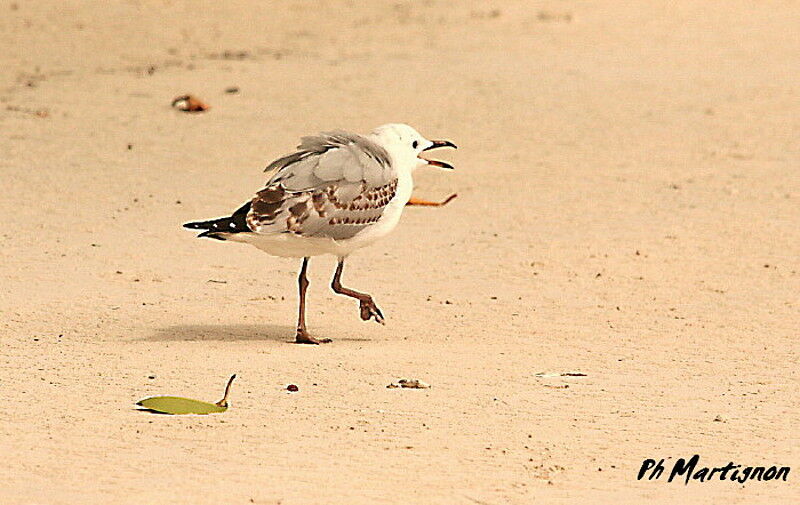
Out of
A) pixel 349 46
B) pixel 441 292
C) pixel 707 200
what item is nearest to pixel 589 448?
pixel 441 292

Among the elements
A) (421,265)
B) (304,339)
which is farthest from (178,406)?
(421,265)

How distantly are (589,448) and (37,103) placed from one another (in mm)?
9306

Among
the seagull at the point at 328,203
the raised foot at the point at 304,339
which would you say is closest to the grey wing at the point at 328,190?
the seagull at the point at 328,203

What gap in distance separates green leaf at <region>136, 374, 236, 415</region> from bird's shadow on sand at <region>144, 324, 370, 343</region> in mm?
1292

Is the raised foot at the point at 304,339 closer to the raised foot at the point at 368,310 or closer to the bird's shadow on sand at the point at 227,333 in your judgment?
the bird's shadow on sand at the point at 227,333

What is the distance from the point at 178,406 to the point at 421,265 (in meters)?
3.59

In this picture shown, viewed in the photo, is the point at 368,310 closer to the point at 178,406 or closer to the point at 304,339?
the point at 304,339

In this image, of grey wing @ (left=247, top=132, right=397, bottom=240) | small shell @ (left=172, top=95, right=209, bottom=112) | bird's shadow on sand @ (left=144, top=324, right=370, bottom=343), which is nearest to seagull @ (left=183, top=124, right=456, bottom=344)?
grey wing @ (left=247, top=132, right=397, bottom=240)

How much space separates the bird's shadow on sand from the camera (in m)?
6.98

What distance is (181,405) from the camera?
18.3ft

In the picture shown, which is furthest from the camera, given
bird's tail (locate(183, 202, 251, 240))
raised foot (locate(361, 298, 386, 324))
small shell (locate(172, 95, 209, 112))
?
small shell (locate(172, 95, 209, 112))

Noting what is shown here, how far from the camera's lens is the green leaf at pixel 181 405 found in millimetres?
5539

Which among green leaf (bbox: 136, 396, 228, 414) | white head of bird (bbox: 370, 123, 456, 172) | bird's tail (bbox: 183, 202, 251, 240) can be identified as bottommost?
green leaf (bbox: 136, 396, 228, 414)

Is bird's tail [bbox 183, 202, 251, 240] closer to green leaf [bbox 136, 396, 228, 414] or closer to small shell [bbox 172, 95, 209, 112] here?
green leaf [bbox 136, 396, 228, 414]
